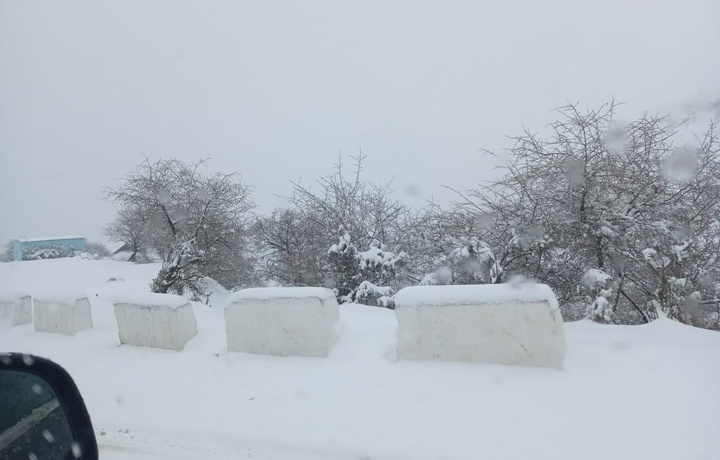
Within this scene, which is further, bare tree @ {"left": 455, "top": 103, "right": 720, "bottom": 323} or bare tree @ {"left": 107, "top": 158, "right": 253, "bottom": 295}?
bare tree @ {"left": 107, "top": 158, "right": 253, "bottom": 295}

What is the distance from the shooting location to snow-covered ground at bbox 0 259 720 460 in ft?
11.1

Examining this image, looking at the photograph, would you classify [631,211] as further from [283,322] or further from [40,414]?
[40,414]

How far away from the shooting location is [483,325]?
4.70 meters

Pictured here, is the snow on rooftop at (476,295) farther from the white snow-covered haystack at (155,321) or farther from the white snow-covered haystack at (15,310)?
the white snow-covered haystack at (15,310)

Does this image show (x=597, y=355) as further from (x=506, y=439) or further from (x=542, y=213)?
(x=542, y=213)

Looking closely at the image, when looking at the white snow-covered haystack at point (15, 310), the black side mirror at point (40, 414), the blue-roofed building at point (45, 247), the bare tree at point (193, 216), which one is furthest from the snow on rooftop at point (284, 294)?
the blue-roofed building at point (45, 247)

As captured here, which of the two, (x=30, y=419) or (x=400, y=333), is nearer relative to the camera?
(x=30, y=419)

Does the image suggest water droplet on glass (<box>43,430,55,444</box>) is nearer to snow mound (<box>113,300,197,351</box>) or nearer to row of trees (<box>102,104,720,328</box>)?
snow mound (<box>113,300,197,351</box>)

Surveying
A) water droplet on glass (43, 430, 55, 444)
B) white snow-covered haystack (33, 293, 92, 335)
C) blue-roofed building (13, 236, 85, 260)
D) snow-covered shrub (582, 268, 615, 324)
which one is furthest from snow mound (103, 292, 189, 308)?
blue-roofed building (13, 236, 85, 260)

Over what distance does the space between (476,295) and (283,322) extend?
2.48 metres

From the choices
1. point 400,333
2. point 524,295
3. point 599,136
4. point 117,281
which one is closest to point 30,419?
point 400,333

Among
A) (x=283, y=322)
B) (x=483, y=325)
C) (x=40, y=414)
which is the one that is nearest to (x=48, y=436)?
(x=40, y=414)

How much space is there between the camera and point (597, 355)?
4652 mm

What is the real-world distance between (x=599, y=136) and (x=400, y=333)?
687 centimetres
